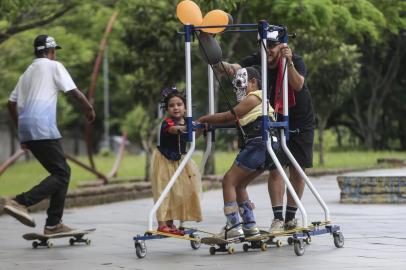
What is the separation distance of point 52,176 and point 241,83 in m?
2.28

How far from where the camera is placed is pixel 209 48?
31.9ft

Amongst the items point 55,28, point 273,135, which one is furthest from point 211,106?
point 55,28

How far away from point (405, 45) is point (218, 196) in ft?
98.1

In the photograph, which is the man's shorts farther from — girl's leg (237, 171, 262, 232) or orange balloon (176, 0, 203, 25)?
orange balloon (176, 0, 203, 25)

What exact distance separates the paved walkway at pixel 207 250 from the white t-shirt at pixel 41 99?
1098 millimetres

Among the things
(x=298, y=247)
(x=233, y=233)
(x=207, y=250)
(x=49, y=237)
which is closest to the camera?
(x=298, y=247)

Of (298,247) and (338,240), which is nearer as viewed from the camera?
(298,247)

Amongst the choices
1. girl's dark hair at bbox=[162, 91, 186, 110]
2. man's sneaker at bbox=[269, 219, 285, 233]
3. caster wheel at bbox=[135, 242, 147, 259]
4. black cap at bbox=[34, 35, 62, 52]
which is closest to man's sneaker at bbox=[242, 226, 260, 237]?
man's sneaker at bbox=[269, 219, 285, 233]

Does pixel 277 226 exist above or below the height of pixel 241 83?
below

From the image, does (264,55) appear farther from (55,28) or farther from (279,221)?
(55,28)

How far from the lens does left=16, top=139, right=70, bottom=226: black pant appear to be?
1077cm

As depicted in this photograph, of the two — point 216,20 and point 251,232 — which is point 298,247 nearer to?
point 251,232

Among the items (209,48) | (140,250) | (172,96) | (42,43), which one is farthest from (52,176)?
(209,48)

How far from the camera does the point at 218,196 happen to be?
59.3 feet
